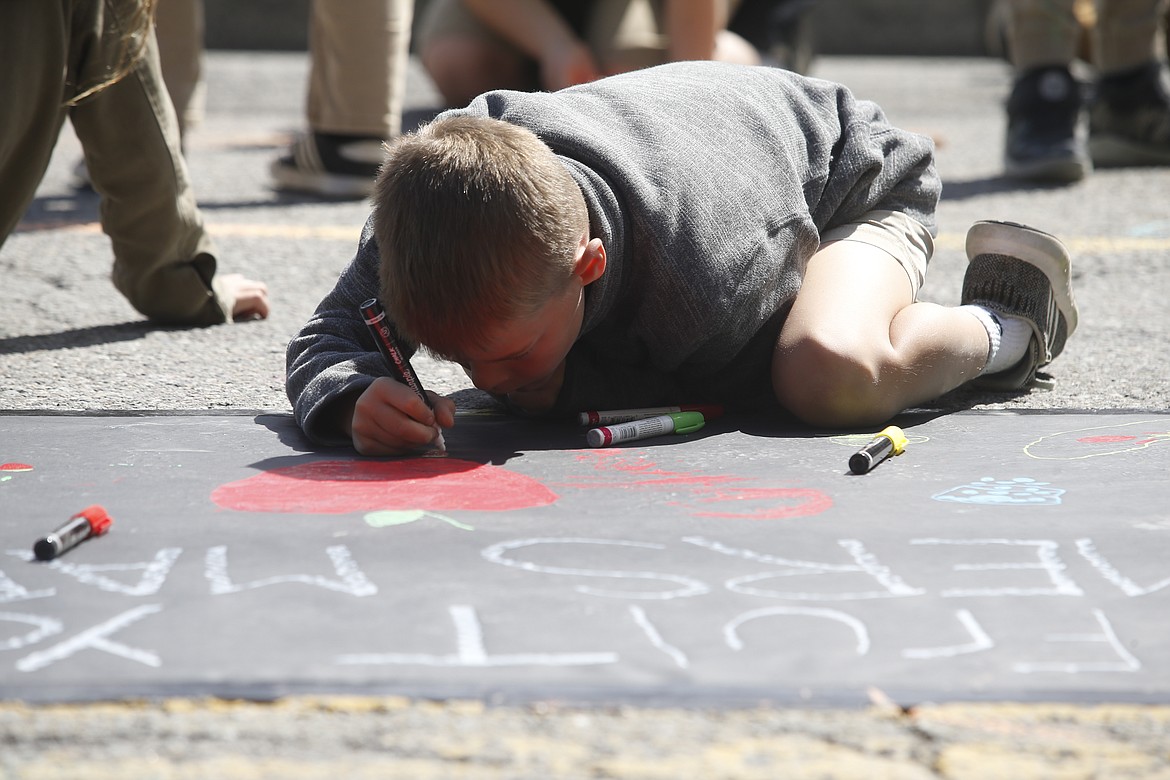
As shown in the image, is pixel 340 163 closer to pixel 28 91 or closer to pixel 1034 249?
pixel 28 91

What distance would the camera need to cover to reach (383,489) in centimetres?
151

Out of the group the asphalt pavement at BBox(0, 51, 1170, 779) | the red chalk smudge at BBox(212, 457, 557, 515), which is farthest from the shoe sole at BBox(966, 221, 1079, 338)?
the red chalk smudge at BBox(212, 457, 557, 515)

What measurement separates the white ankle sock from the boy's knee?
252 millimetres

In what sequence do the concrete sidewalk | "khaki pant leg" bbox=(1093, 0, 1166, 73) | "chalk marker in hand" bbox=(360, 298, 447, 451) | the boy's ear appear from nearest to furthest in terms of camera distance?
the boy's ear → "chalk marker in hand" bbox=(360, 298, 447, 451) → "khaki pant leg" bbox=(1093, 0, 1166, 73) → the concrete sidewalk

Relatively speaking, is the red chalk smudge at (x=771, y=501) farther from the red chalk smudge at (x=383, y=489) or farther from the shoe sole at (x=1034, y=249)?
the shoe sole at (x=1034, y=249)

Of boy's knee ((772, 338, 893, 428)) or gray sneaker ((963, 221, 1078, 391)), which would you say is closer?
boy's knee ((772, 338, 893, 428))

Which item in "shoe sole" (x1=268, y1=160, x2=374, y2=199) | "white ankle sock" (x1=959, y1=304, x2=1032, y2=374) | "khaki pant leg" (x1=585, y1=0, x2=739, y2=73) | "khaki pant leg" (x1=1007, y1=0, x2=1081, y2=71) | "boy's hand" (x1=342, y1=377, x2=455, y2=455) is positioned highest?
"khaki pant leg" (x1=1007, y1=0, x2=1081, y2=71)

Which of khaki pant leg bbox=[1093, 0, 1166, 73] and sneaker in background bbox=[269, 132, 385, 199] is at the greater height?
khaki pant leg bbox=[1093, 0, 1166, 73]

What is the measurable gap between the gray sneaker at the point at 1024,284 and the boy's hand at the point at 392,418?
869 mm

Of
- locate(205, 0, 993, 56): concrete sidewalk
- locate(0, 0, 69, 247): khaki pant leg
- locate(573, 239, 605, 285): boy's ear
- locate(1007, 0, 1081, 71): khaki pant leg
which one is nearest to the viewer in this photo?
locate(573, 239, 605, 285): boy's ear

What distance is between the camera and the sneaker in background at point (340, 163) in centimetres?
353

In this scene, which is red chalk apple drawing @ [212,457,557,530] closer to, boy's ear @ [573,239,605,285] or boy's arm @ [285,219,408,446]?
boy's arm @ [285,219,408,446]

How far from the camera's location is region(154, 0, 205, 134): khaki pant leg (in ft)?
11.4

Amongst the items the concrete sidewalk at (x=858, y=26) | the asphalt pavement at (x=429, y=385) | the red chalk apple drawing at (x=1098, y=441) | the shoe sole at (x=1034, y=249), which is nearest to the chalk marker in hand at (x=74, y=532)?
the asphalt pavement at (x=429, y=385)
